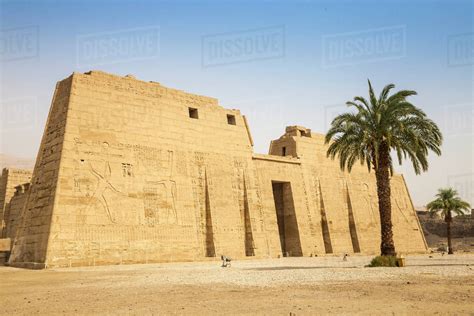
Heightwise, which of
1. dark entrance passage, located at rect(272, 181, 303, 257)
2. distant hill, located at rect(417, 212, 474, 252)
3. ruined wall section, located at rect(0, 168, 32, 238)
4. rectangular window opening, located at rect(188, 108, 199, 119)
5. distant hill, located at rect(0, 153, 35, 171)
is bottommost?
distant hill, located at rect(417, 212, 474, 252)

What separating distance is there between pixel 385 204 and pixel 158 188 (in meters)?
11.1

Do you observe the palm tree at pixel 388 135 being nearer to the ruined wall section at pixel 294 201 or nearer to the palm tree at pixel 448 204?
the ruined wall section at pixel 294 201

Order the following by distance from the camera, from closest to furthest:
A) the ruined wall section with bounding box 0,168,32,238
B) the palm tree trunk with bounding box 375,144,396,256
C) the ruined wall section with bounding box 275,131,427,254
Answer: the palm tree trunk with bounding box 375,144,396,256 < the ruined wall section with bounding box 0,168,32,238 < the ruined wall section with bounding box 275,131,427,254

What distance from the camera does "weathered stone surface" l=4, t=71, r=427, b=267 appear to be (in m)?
20.5

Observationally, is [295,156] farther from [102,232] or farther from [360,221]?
[102,232]

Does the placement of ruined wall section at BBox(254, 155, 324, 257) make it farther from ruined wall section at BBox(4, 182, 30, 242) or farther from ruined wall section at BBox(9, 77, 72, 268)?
ruined wall section at BBox(4, 182, 30, 242)

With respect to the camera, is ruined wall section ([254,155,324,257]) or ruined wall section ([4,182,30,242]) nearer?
ruined wall section ([4,182,30,242])

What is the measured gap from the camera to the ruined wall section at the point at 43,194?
778 inches

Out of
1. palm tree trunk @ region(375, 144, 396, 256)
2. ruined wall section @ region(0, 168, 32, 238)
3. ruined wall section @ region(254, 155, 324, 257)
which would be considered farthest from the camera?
ruined wall section @ region(0, 168, 32, 238)

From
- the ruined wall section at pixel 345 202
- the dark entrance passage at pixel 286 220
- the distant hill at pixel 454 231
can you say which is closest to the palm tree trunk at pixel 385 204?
the dark entrance passage at pixel 286 220

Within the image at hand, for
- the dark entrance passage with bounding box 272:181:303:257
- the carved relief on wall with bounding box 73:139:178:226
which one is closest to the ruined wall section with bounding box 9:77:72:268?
the carved relief on wall with bounding box 73:139:178:226

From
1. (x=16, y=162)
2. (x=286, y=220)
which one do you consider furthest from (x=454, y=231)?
(x=16, y=162)

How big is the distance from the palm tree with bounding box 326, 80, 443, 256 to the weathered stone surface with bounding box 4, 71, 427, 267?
965cm

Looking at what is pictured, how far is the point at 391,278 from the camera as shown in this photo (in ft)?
38.0
